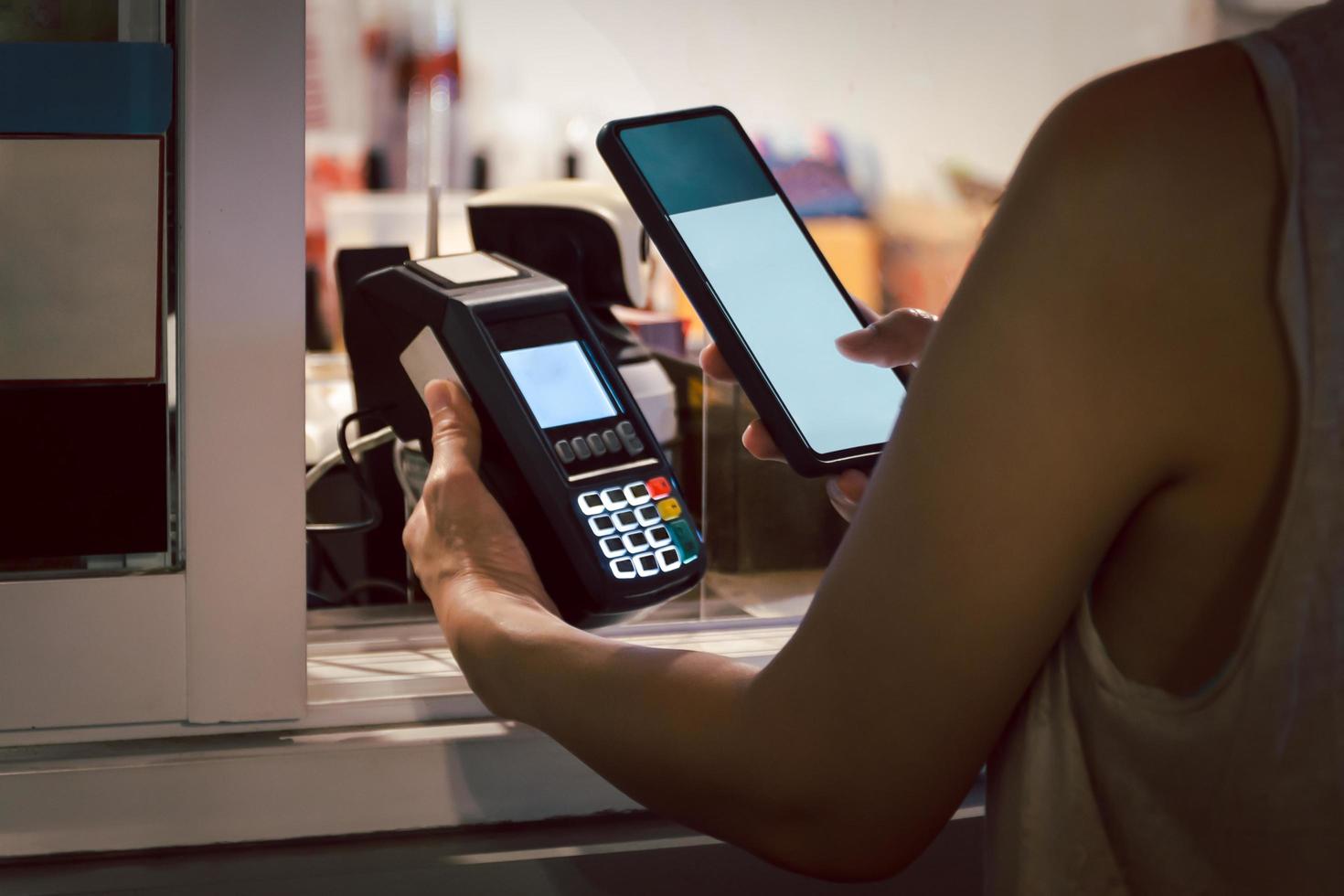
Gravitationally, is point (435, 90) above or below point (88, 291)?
above

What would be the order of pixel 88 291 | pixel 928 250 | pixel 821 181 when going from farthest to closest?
pixel 821 181 < pixel 928 250 < pixel 88 291

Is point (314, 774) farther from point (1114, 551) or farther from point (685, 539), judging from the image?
point (1114, 551)

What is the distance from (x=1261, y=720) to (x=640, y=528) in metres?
0.39

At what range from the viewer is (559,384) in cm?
75

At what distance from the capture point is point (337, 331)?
7.58 feet

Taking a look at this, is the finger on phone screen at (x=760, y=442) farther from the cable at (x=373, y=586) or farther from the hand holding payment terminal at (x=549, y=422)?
the cable at (x=373, y=586)

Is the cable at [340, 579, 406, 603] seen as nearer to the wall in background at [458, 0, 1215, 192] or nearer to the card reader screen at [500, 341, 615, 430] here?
the card reader screen at [500, 341, 615, 430]

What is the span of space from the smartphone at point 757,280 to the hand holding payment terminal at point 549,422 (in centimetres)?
8

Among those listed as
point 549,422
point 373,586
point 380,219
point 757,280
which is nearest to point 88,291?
point 549,422

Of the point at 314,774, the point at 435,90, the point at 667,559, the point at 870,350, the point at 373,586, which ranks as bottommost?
the point at 373,586

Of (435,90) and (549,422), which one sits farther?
(435,90)

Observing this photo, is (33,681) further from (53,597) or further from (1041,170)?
(1041,170)

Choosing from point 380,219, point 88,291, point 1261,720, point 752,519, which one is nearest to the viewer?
point 1261,720

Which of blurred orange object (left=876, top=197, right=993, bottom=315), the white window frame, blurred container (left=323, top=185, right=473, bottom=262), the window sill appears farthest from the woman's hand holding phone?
blurred container (left=323, top=185, right=473, bottom=262)
